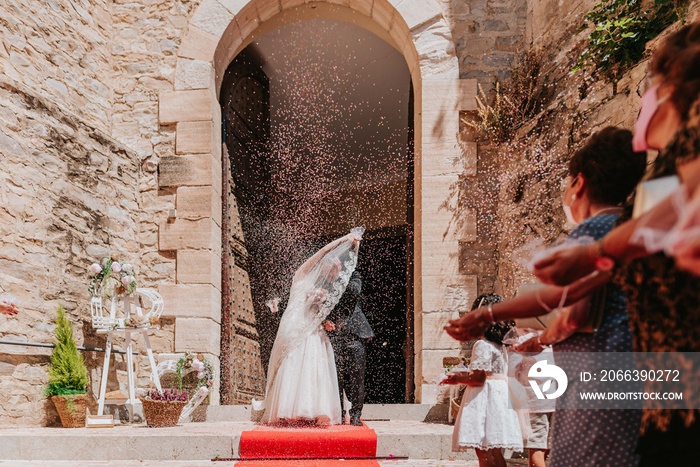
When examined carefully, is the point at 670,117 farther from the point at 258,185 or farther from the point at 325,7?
the point at 258,185

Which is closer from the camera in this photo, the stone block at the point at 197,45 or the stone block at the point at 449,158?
the stone block at the point at 449,158

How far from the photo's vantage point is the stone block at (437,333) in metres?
6.41

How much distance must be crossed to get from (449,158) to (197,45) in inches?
117

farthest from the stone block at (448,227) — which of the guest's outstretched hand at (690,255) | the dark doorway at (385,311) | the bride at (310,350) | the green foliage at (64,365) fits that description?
the guest's outstretched hand at (690,255)

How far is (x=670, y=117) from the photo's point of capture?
3.33 ft

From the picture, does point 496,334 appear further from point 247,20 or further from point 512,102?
point 247,20

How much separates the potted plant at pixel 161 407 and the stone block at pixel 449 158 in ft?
10.7

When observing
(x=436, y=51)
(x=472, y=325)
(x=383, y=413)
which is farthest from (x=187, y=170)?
(x=472, y=325)

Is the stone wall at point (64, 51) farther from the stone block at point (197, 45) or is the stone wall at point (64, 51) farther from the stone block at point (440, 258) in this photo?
the stone block at point (440, 258)

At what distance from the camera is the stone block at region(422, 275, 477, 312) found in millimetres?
6496

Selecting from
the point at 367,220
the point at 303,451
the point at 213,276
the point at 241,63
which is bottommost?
the point at 303,451

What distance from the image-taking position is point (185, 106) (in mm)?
6934

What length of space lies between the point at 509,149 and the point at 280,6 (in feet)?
10.4

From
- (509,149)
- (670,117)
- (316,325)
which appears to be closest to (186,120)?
(316,325)
